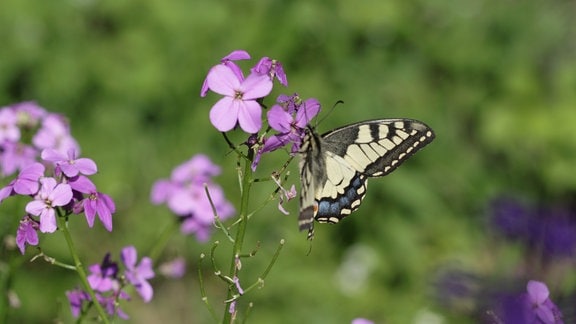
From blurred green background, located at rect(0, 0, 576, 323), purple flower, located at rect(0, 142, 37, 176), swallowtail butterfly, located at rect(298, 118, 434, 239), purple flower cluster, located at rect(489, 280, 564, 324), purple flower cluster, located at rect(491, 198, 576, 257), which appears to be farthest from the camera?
blurred green background, located at rect(0, 0, 576, 323)

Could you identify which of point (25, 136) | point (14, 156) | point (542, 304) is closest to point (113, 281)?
point (14, 156)

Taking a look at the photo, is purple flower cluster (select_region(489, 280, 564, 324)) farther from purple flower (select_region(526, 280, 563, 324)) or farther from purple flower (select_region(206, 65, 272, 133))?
purple flower (select_region(206, 65, 272, 133))

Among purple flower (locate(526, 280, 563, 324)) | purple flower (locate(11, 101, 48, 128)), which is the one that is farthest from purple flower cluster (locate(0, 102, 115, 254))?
purple flower (locate(526, 280, 563, 324))

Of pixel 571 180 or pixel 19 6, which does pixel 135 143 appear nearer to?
pixel 19 6

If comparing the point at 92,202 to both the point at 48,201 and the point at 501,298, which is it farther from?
the point at 501,298

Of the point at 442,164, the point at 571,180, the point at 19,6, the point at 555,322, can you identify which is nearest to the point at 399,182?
the point at 442,164

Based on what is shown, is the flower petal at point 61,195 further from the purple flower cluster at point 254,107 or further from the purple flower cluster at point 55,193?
the purple flower cluster at point 254,107

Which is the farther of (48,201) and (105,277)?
(105,277)

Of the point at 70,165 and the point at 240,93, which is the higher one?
the point at 240,93
